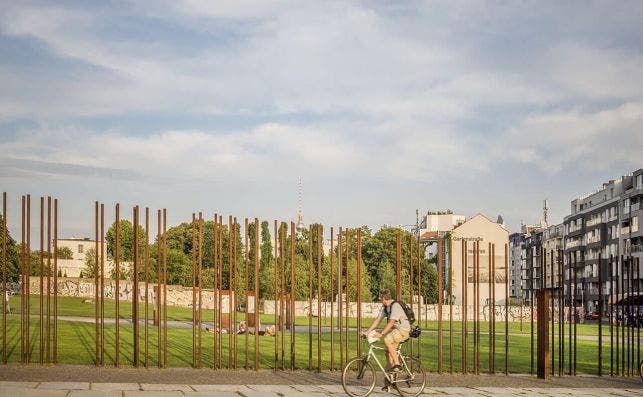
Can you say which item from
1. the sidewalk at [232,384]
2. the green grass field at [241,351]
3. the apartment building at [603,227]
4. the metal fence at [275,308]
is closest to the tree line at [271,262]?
the apartment building at [603,227]

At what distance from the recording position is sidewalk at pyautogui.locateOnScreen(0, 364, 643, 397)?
550 inches

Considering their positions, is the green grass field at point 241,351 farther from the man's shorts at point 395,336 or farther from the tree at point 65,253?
the tree at point 65,253

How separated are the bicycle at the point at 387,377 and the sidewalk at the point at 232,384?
1.28 ft

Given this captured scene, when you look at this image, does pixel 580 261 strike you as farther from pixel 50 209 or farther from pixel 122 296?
pixel 50 209

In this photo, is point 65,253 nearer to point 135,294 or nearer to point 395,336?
point 135,294

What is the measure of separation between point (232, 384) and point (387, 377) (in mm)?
2777

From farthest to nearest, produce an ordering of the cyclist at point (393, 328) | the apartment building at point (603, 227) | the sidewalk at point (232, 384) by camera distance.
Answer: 1. the apartment building at point (603, 227)
2. the cyclist at point (393, 328)
3. the sidewalk at point (232, 384)

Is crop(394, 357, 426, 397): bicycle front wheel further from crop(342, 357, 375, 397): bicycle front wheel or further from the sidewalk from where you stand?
crop(342, 357, 375, 397): bicycle front wheel

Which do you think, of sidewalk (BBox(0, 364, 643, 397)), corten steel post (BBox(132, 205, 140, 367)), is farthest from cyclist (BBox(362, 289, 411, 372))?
corten steel post (BBox(132, 205, 140, 367))

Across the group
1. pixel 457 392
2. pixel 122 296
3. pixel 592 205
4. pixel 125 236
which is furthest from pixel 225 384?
pixel 592 205

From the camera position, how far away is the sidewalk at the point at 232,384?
45.9 ft

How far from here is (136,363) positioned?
17.0 metres

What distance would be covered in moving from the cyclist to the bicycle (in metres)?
0.14

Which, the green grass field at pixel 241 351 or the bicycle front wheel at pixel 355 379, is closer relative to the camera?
the bicycle front wheel at pixel 355 379
